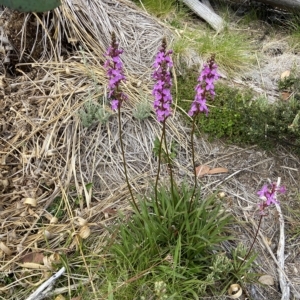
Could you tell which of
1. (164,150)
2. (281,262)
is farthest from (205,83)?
(281,262)

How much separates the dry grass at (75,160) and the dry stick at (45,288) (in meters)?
0.06

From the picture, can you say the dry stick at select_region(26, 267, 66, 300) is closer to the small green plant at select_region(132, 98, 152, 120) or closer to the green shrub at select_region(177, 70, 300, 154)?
the small green plant at select_region(132, 98, 152, 120)

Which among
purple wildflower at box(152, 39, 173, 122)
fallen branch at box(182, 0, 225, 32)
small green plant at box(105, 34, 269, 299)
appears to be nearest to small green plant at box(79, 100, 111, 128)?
small green plant at box(105, 34, 269, 299)

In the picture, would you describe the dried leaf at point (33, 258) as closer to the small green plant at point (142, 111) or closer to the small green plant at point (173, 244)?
the small green plant at point (173, 244)

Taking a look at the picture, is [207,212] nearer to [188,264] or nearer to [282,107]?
[188,264]

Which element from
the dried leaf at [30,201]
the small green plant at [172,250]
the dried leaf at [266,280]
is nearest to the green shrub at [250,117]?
the small green plant at [172,250]

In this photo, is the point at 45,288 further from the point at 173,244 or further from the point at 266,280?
the point at 266,280

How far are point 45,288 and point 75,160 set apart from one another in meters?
0.75

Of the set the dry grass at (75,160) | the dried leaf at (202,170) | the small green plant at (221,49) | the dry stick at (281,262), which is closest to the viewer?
the dry stick at (281,262)

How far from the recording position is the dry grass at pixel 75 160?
2453mm

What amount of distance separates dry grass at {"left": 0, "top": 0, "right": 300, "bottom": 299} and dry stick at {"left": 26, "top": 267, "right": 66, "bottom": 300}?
0.06m

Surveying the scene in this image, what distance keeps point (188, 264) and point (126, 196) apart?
0.55m

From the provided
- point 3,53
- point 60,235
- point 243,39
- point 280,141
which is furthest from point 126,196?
point 243,39

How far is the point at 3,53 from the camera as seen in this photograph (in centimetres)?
319
